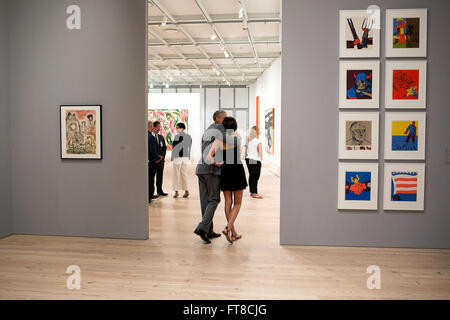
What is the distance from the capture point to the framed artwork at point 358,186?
14.9 feet

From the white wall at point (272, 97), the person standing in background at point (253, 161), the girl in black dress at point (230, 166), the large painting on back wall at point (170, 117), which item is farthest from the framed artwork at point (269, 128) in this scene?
the girl in black dress at point (230, 166)

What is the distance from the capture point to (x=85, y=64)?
4.98 metres

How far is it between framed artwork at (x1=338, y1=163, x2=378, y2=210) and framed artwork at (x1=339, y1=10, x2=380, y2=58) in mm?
1431

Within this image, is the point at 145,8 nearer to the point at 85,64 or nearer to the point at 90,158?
the point at 85,64

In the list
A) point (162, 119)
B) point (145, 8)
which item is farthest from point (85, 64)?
point (162, 119)

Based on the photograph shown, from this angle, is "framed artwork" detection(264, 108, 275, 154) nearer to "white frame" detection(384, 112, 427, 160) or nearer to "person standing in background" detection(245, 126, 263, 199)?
"person standing in background" detection(245, 126, 263, 199)

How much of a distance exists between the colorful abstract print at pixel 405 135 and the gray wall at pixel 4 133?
17.6 feet

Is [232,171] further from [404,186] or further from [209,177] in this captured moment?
[404,186]

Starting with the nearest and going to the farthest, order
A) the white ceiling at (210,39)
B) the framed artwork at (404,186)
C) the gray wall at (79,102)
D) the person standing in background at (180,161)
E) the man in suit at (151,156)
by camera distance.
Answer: the framed artwork at (404,186) < the gray wall at (79,102) < the man in suit at (151,156) < the person standing in background at (180,161) < the white ceiling at (210,39)

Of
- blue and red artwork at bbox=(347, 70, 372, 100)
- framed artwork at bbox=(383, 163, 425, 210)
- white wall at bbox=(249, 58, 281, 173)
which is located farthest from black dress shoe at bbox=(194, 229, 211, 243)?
white wall at bbox=(249, 58, 281, 173)

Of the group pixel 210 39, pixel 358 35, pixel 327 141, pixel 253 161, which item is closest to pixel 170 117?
pixel 210 39

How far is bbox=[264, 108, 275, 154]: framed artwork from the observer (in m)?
13.9

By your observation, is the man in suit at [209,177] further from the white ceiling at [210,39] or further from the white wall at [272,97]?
the white wall at [272,97]
